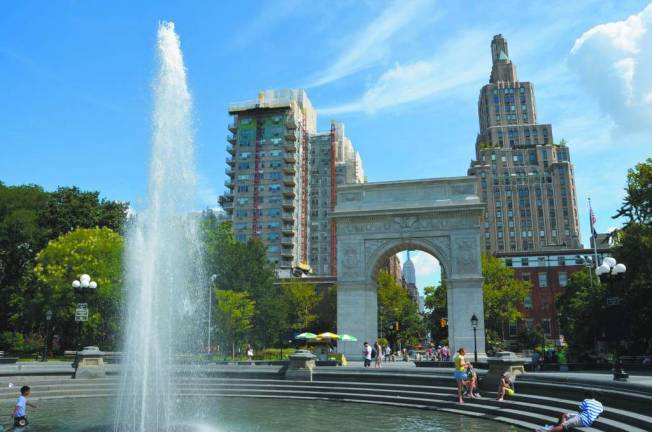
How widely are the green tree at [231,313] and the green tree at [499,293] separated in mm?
26132

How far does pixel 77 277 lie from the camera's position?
3659 centimetres

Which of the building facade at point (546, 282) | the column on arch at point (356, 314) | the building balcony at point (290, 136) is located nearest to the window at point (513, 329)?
the building facade at point (546, 282)

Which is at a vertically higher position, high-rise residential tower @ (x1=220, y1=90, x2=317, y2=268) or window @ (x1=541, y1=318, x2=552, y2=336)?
high-rise residential tower @ (x1=220, y1=90, x2=317, y2=268)

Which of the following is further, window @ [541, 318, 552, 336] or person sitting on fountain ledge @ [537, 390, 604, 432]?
window @ [541, 318, 552, 336]

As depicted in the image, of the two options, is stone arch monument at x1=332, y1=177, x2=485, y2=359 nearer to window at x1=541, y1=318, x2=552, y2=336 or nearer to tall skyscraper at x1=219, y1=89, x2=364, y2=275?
window at x1=541, y1=318, x2=552, y2=336

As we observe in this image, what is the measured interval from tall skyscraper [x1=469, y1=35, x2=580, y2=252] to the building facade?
31.1 meters

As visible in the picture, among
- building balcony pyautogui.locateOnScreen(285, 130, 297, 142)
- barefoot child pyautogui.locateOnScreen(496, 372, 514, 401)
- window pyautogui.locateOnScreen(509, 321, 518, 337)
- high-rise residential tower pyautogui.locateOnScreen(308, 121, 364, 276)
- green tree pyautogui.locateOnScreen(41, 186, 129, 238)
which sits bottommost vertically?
barefoot child pyautogui.locateOnScreen(496, 372, 514, 401)

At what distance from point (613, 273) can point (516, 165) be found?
9933cm

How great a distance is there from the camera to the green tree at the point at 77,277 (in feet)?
121

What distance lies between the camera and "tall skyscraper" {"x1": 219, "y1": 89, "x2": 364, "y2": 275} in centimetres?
8369

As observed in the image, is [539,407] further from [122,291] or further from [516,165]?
[516,165]

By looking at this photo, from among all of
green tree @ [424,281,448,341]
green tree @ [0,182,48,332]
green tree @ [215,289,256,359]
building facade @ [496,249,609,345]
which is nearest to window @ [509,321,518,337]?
building facade @ [496,249,609,345]

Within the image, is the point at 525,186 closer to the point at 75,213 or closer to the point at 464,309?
the point at 464,309

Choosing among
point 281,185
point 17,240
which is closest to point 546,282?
point 281,185
